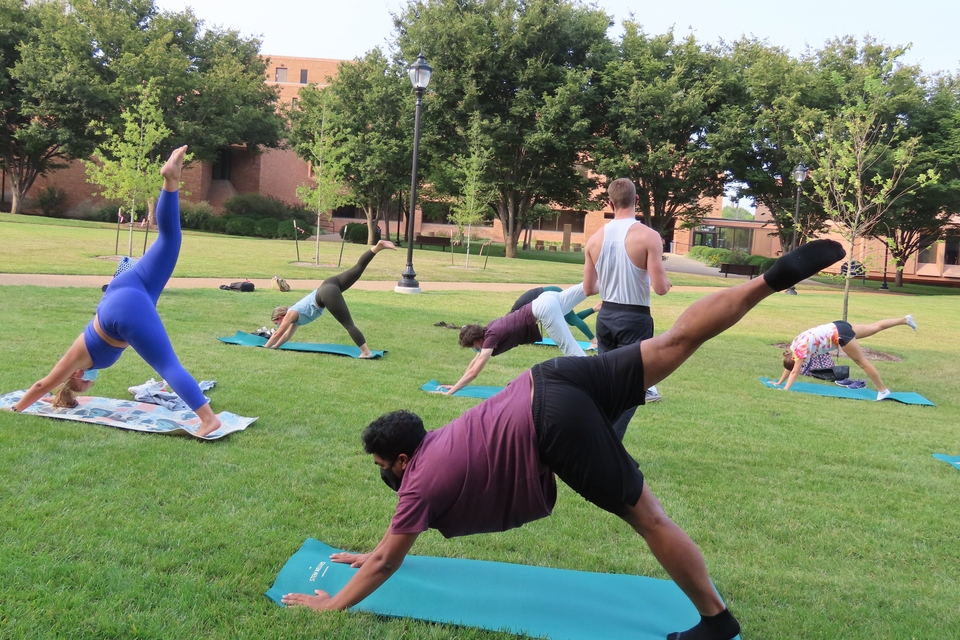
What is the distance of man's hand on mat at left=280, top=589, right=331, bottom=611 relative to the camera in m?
3.13

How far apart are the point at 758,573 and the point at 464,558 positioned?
5.06 ft

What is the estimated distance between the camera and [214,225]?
4331 centimetres

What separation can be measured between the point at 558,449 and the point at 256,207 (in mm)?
47437

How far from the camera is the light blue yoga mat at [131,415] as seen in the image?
220 inches

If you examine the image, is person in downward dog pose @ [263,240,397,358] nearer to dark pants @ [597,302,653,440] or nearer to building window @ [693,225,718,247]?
dark pants @ [597,302,653,440]

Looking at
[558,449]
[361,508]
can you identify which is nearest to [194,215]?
[361,508]

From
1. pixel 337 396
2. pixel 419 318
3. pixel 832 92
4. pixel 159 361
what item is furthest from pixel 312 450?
pixel 832 92

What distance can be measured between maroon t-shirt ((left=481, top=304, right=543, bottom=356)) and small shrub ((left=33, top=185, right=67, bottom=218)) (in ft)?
147

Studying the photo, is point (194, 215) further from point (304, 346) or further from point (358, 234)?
point (304, 346)

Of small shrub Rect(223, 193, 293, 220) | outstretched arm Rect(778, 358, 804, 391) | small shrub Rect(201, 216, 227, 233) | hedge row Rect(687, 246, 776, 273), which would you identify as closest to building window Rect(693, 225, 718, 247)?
hedge row Rect(687, 246, 776, 273)

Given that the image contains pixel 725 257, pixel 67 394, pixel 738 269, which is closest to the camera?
pixel 67 394

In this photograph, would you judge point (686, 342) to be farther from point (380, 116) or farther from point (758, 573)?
point (380, 116)

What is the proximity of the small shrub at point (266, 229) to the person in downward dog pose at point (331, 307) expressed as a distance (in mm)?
35508

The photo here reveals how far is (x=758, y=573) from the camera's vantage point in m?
3.81
